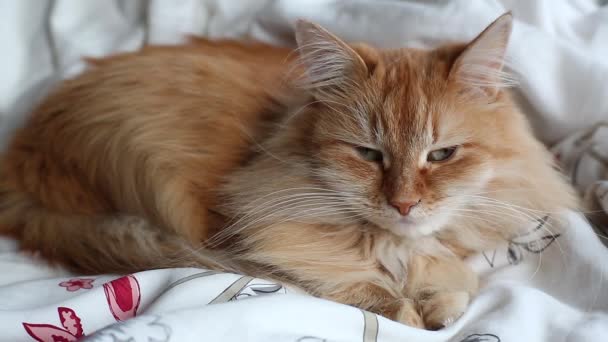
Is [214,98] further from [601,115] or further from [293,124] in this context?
[601,115]

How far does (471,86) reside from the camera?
1.27 metres

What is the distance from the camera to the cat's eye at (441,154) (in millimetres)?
1244

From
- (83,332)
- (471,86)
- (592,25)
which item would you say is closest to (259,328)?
(83,332)

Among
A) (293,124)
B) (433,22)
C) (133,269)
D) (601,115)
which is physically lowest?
(133,269)

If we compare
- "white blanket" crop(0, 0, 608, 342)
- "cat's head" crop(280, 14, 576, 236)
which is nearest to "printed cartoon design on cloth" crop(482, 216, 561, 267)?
"white blanket" crop(0, 0, 608, 342)

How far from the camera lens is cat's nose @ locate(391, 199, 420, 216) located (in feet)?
3.84

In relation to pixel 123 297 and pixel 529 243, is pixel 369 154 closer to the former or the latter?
pixel 529 243

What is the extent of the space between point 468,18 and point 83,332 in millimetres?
1281

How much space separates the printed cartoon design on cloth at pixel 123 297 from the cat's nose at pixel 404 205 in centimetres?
55

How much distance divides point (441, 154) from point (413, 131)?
9 centimetres

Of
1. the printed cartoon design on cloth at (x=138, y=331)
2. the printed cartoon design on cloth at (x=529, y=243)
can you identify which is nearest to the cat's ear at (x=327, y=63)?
the printed cartoon design on cloth at (x=529, y=243)

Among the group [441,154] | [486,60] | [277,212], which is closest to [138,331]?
[277,212]

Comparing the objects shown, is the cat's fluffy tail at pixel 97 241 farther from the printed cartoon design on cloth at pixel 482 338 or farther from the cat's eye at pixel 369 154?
the printed cartoon design on cloth at pixel 482 338

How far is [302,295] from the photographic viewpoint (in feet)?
3.79
